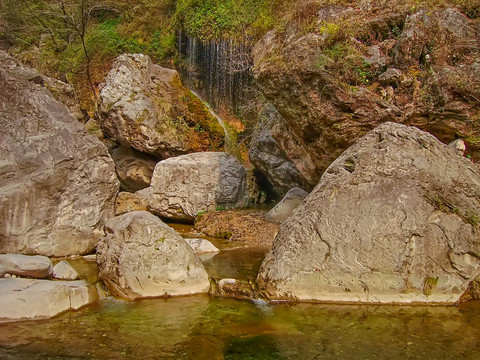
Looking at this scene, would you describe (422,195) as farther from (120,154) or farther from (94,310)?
(120,154)

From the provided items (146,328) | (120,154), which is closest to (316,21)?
(146,328)

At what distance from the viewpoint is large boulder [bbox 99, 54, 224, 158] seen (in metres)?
12.1

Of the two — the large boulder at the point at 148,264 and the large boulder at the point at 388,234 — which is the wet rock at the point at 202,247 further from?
the large boulder at the point at 388,234

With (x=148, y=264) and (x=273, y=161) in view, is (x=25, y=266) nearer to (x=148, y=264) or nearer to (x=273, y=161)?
(x=148, y=264)

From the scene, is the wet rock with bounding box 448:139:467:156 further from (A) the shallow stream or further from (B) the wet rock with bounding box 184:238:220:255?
(B) the wet rock with bounding box 184:238:220:255

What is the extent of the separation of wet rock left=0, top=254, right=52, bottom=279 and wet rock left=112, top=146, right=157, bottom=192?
22.5 ft

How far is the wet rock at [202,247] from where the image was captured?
8091 millimetres

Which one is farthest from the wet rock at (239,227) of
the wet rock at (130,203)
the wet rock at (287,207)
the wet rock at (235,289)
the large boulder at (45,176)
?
the wet rock at (235,289)

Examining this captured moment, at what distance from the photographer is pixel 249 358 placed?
4.14 meters

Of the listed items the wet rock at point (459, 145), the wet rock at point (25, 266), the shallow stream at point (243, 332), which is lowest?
the shallow stream at point (243, 332)

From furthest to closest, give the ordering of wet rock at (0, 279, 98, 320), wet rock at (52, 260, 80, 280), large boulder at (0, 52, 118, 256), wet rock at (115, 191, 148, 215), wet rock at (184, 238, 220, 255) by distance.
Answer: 1. wet rock at (115, 191, 148, 215)
2. wet rock at (184, 238, 220, 255)
3. large boulder at (0, 52, 118, 256)
4. wet rock at (52, 260, 80, 280)
5. wet rock at (0, 279, 98, 320)

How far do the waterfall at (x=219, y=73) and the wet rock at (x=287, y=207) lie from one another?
17.9ft

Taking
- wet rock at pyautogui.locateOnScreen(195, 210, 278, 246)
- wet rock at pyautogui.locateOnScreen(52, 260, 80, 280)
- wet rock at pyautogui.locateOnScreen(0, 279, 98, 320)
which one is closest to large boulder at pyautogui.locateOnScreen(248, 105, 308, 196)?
wet rock at pyautogui.locateOnScreen(195, 210, 278, 246)

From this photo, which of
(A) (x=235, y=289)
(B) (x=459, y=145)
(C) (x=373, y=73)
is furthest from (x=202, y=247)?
(B) (x=459, y=145)
